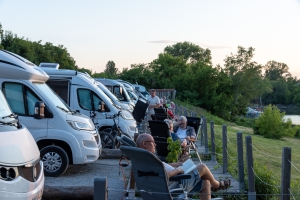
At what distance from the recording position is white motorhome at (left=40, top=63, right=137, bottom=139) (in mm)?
14203

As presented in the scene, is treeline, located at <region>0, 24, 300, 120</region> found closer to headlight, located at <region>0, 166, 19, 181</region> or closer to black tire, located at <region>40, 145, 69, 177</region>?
black tire, located at <region>40, 145, 69, 177</region>

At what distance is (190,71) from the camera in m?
62.8

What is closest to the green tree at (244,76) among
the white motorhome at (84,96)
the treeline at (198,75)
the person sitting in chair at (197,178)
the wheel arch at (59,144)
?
the treeline at (198,75)

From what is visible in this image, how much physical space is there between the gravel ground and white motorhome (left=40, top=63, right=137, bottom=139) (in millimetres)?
1852

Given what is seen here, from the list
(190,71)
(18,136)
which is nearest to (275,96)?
(190,71)

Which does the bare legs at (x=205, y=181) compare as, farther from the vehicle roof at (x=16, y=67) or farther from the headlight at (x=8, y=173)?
the vehicle roof at (x=16, y=67)

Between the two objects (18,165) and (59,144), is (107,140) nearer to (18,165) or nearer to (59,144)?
(59,144)

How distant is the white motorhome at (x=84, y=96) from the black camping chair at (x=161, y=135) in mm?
3052

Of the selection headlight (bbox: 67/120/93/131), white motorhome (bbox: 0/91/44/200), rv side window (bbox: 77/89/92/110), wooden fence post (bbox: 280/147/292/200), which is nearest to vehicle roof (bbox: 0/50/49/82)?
headlight (bbox: 67/120/93/131)

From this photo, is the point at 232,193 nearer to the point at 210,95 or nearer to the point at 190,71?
the point at 210,95

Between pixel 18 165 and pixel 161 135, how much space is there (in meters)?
6.32

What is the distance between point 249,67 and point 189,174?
6397 centimetres

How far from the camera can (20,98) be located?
1023cm

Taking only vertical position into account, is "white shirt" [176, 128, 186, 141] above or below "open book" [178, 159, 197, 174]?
below
